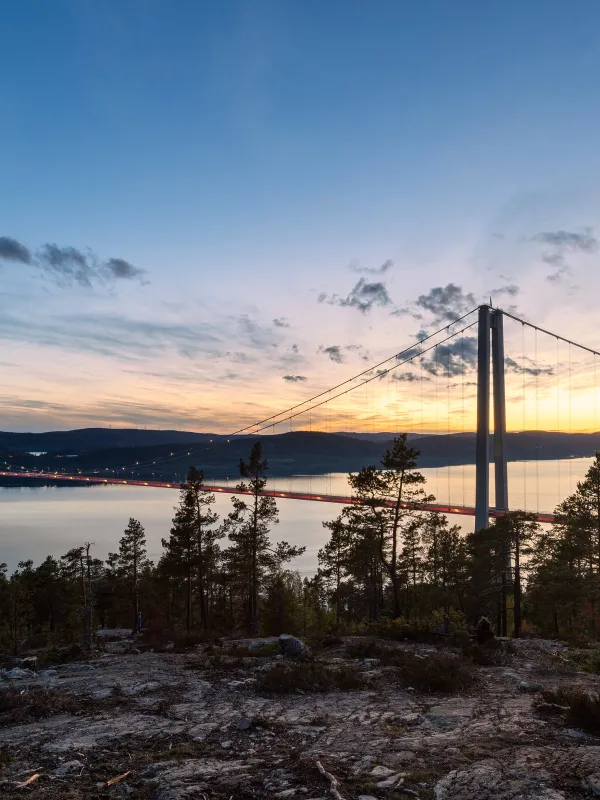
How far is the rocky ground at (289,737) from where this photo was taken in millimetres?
5859

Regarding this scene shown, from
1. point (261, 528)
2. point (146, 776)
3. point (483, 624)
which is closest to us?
point (146, 776)

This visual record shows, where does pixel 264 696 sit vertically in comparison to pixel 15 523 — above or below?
above

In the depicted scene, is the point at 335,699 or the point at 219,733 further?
the point at 335,699

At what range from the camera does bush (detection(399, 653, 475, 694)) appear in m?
10.6

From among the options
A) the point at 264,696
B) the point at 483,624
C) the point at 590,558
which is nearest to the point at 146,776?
the point at 264,696

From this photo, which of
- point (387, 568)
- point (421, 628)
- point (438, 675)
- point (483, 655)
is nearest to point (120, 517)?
point (387, 568)

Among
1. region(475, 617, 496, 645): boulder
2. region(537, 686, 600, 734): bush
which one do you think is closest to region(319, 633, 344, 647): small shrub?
region(475, 617, 496, 645): boulder

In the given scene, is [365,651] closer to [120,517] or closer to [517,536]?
[517,536]

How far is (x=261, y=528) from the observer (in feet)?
104

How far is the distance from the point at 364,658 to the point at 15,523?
126952 millimetres

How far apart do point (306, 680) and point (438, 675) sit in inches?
107

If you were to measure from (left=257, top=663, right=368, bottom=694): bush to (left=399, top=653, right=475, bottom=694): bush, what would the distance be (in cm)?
99

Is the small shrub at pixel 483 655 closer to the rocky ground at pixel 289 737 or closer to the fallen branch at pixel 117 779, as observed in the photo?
the rocky ground at pixel 289 737

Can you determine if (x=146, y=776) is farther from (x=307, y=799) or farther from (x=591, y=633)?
(x=591, y=633)
